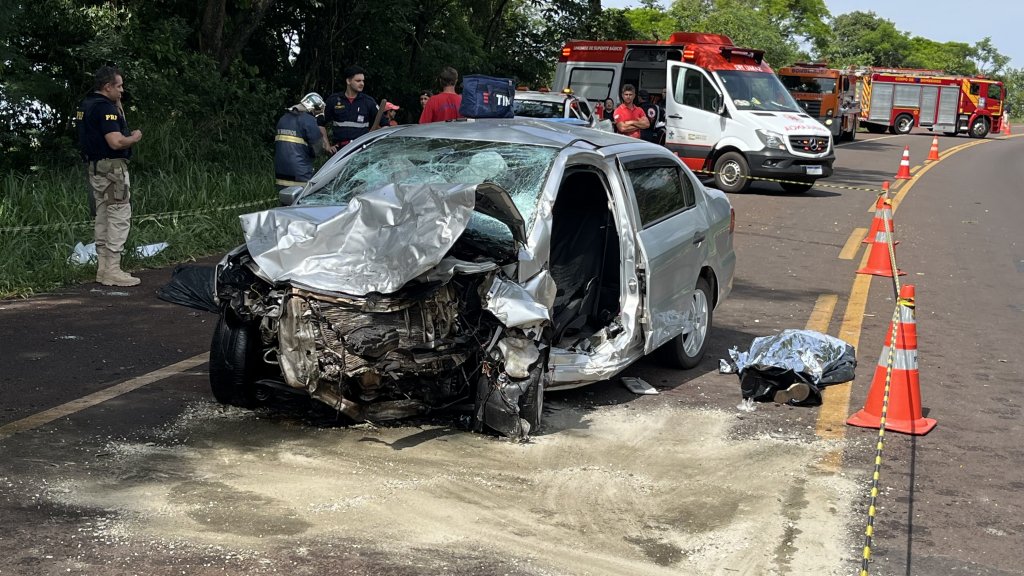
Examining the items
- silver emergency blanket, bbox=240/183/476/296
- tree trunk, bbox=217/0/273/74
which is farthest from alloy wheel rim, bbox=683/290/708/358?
tree trunk, bbox=217/0/273/74

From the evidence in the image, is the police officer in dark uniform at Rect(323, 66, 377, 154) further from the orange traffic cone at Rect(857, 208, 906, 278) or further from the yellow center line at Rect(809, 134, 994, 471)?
the orange traffic cone at Rect(857, 208, 906, 278)

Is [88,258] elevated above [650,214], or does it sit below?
below

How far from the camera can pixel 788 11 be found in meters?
70.2

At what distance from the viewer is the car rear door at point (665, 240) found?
22.9 ft

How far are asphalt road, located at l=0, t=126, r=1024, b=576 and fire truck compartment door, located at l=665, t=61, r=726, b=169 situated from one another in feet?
36.4

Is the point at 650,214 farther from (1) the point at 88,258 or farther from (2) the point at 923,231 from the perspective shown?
(2) the point at 923,231

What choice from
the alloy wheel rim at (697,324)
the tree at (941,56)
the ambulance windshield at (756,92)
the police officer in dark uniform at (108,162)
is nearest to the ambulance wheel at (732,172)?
the ambulance windshield at (756,92)

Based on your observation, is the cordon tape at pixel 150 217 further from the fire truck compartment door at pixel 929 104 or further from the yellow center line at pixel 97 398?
the fire truck compartment door at pixel 929 104

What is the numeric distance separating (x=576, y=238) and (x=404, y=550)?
367cm

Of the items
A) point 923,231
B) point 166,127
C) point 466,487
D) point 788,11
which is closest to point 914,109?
point 788,11

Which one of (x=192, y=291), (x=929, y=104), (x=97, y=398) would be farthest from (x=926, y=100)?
(x=97, y=398)

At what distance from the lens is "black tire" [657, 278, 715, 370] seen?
780 cm

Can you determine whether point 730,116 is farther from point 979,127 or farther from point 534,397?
point 979,127

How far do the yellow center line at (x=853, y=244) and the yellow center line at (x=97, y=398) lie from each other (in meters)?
8.83
